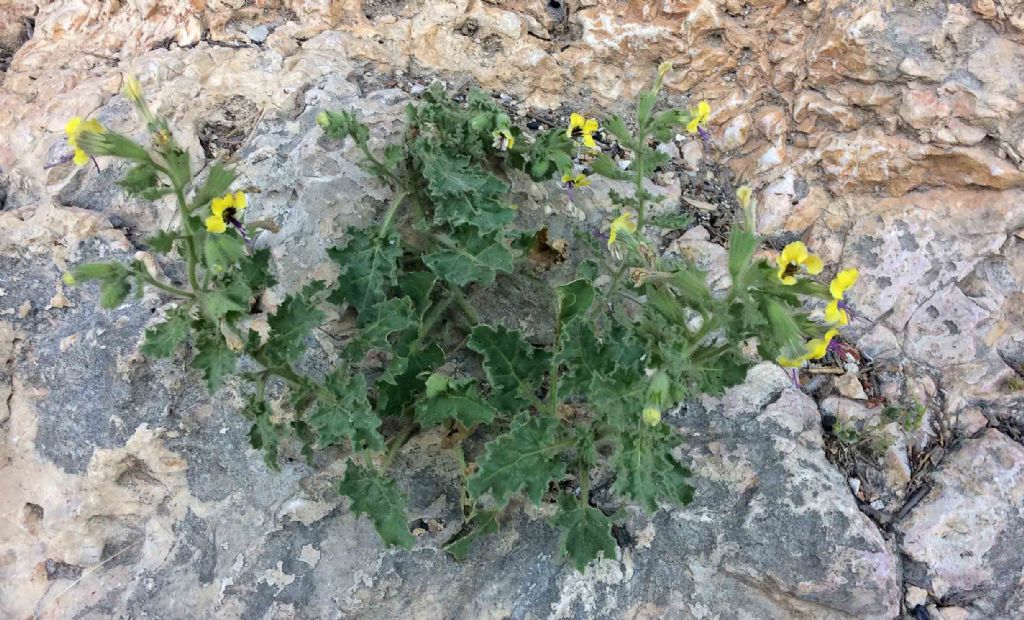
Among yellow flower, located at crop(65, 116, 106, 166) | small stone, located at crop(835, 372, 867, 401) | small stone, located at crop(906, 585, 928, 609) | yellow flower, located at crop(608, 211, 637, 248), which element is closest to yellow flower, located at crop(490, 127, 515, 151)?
yellow flower, located at crop(608, 211, 637, 248)

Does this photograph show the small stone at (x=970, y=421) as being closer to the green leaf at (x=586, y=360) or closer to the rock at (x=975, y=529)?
the rock at (x=975, y=529)

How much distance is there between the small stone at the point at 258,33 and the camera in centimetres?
427

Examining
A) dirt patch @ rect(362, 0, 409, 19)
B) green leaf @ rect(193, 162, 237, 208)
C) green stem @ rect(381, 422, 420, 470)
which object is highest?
green leaf @ rect(193, 162, 237, 208)

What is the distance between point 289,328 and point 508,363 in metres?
0.83

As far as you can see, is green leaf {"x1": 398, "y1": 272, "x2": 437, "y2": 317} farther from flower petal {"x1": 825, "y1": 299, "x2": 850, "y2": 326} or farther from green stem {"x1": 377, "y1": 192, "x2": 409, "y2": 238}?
flower petal {"x1": 825, "y1": 299, "x2": 850, "y2": 326}

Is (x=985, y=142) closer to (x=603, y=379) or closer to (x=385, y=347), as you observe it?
(x=603, y=379)

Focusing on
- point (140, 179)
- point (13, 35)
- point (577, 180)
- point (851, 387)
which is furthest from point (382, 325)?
point (13, 35)

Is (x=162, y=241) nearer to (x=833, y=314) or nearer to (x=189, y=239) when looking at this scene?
(x=189, y=239)

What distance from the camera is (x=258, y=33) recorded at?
430 cm

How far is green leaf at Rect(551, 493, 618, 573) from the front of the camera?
2805 mm

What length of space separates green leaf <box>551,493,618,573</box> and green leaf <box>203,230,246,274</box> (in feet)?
4.81

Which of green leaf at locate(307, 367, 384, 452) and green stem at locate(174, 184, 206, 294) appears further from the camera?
green leaf at locate(307, 367, 384, 452)

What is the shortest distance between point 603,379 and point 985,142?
2494 millimetres

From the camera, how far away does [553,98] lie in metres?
4.45
